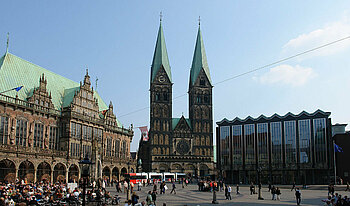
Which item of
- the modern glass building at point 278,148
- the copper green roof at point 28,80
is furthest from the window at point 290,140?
the copper green roof at point 28,80

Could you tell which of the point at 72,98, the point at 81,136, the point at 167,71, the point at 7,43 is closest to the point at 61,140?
the point at 81,136

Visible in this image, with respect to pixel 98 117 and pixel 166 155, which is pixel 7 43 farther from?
pixel 166 155

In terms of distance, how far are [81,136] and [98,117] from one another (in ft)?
24.9

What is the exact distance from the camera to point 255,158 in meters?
80.6

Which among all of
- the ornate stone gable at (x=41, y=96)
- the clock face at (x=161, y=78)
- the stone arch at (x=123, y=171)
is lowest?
the stone arch at (x=123, y=171)

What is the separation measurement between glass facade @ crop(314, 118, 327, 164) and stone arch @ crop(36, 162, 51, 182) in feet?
170

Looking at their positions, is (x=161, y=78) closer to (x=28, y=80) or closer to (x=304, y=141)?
(x=304, y=141)

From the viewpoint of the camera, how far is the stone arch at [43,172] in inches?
Result: 1943

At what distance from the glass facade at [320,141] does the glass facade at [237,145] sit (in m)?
16.6

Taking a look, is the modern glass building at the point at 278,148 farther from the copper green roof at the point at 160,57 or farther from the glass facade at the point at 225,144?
the copper green roof at the point at 160,57

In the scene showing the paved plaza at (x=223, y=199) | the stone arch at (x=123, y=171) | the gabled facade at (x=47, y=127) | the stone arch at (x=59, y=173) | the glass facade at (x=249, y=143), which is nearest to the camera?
the paved plaza at (x=223, y=199)

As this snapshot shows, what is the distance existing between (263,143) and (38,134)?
159 ft

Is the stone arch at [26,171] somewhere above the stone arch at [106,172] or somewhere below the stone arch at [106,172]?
above

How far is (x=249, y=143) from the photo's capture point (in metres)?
81.7
